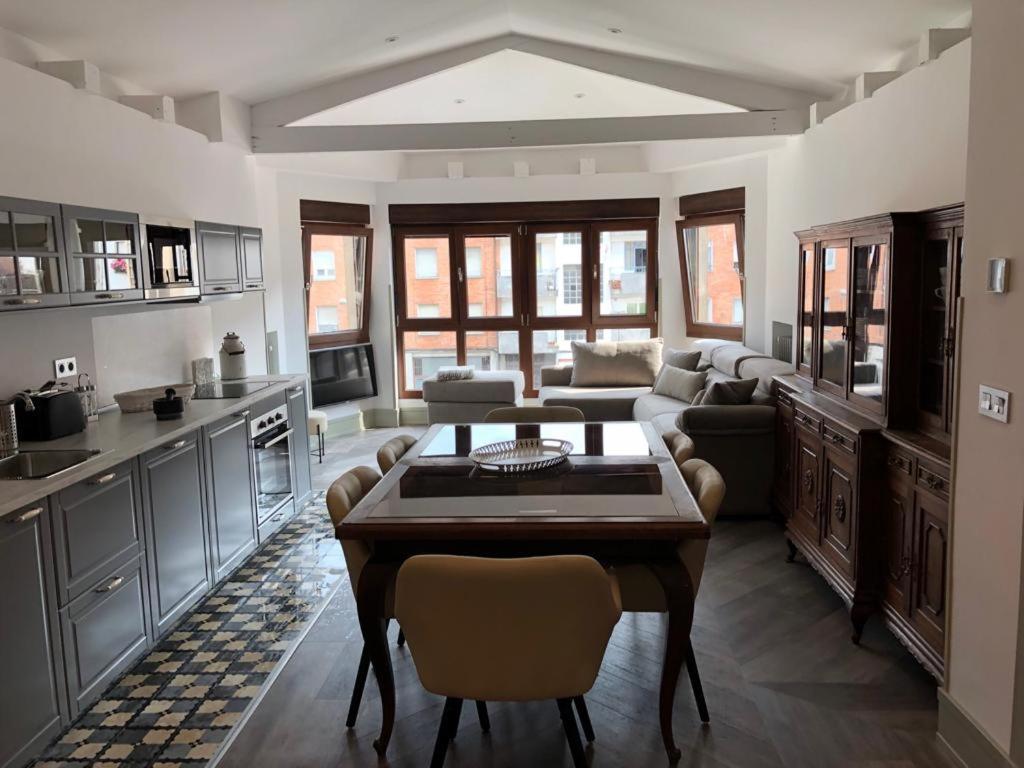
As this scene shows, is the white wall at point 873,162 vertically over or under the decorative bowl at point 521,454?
over

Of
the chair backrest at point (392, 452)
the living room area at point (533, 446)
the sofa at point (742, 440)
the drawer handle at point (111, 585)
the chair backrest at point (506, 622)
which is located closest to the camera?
the chair backrest at point (506, 622)

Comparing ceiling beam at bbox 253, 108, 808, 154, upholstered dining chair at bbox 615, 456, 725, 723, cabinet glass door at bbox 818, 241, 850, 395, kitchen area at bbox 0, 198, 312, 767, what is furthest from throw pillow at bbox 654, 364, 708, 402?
upholstered dining chair at bbox 615, 456, 725, 723

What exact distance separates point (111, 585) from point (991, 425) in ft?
10.5

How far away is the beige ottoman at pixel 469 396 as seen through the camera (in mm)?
7562

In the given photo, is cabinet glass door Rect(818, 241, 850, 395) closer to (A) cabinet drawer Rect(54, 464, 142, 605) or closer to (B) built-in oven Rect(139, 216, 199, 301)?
(A) cabinet drawer Rect(54, 464, 142, 605)

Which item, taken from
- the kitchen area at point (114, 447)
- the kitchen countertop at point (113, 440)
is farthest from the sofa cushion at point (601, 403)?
the kitchen countertop at point (113, 440)

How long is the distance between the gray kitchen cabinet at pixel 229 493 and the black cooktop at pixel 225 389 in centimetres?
27

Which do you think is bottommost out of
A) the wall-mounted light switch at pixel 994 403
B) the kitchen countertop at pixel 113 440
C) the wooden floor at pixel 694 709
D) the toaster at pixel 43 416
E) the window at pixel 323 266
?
the wooden floor at pixel 694 709

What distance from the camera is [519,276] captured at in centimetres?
863

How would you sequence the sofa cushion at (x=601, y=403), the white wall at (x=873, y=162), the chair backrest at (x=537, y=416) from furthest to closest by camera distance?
1. the sofa cushion at (x=601, y=403)
2. the chair backrest at (x=537, y=416)
3. the white wall at (x=873, y=162)

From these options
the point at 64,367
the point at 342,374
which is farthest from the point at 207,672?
the point at 342,374

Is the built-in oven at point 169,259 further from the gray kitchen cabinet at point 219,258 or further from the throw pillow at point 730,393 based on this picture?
the throw pillow at point 730,393

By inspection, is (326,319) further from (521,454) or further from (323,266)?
(521,454)

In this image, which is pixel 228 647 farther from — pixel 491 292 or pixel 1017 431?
pixel 491 292
